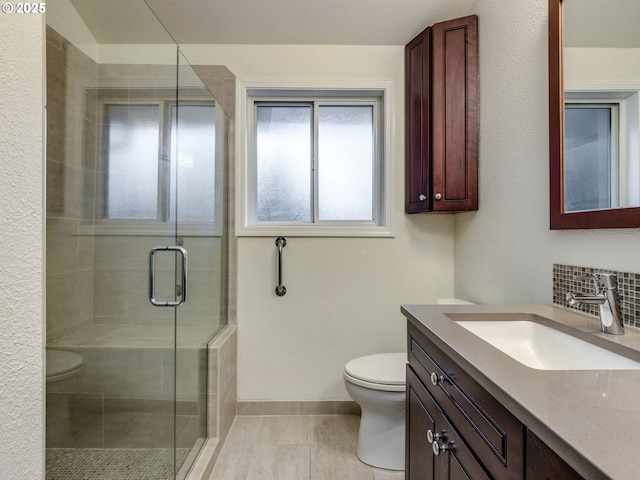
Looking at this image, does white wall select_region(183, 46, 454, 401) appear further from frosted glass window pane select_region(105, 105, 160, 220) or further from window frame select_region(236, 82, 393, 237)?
frosted glass window pane select_region(105, 105, 160, 220)

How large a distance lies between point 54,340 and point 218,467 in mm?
974

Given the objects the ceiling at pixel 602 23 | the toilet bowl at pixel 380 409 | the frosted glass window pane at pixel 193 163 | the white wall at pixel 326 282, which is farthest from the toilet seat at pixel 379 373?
the ceiling at pixel 602 23

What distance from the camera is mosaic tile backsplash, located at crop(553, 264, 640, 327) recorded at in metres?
1.03

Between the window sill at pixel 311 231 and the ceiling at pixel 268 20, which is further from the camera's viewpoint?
the window sill at pixel 311 231

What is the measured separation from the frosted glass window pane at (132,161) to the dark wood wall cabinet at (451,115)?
1.43 meters

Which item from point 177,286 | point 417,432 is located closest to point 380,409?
point 417,432

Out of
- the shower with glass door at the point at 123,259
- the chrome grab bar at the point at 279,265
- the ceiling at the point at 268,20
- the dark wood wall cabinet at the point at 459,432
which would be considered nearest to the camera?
the dark wood wall cabinet at the point at 459,432

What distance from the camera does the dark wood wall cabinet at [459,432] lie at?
0.59 m

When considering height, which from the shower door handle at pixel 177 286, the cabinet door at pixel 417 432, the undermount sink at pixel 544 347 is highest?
the shower door handle at pixel 177 286

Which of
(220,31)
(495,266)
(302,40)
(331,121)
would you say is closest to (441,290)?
(495,266)

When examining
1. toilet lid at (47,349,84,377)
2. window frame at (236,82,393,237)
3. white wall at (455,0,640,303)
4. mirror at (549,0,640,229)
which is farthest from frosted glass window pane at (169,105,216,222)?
mirror at (549,0,640,229)

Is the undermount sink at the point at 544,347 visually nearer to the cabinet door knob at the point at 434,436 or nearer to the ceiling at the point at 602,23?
the cabinet door knob at the point at 434,436

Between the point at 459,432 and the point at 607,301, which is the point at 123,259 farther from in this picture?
the point at 607,301

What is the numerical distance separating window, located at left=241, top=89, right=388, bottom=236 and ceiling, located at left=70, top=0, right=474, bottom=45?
1.15 ft
